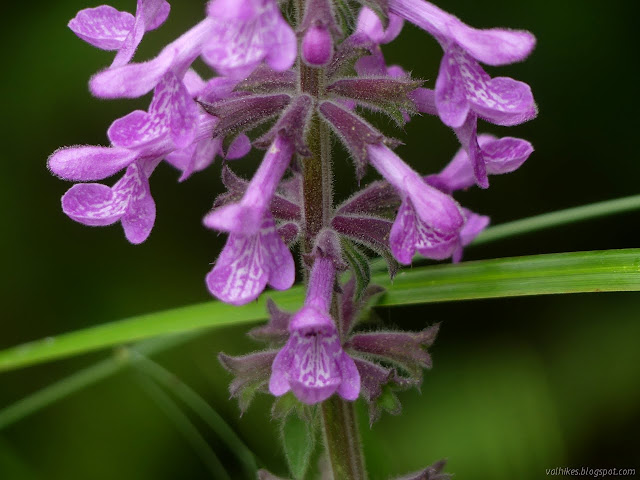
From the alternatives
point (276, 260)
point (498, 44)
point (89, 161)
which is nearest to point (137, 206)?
point (89, 161)

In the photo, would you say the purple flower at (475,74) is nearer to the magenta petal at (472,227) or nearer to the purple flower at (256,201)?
the purple flower at (256,201)

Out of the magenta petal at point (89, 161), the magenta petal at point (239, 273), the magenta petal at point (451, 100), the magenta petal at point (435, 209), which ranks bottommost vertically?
the magenta petal at point (239, 273)

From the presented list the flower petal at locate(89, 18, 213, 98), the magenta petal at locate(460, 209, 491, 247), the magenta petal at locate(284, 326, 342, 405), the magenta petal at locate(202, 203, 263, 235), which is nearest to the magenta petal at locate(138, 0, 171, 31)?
the flower petal at locate(89, 18, 213, 98)

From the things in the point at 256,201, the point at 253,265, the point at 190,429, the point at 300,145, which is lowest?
the point at 190,429

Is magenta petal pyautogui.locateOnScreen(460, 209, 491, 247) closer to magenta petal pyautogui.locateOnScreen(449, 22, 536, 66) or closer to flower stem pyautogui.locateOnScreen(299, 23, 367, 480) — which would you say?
flower stem pyautogui.locateOnScreen(299, 23, 367, 480)

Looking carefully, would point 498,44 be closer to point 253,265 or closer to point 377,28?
point 377,28

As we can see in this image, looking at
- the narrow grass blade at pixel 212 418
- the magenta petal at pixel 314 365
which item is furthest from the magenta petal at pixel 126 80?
the narrow grass blade at pixel 212 418
